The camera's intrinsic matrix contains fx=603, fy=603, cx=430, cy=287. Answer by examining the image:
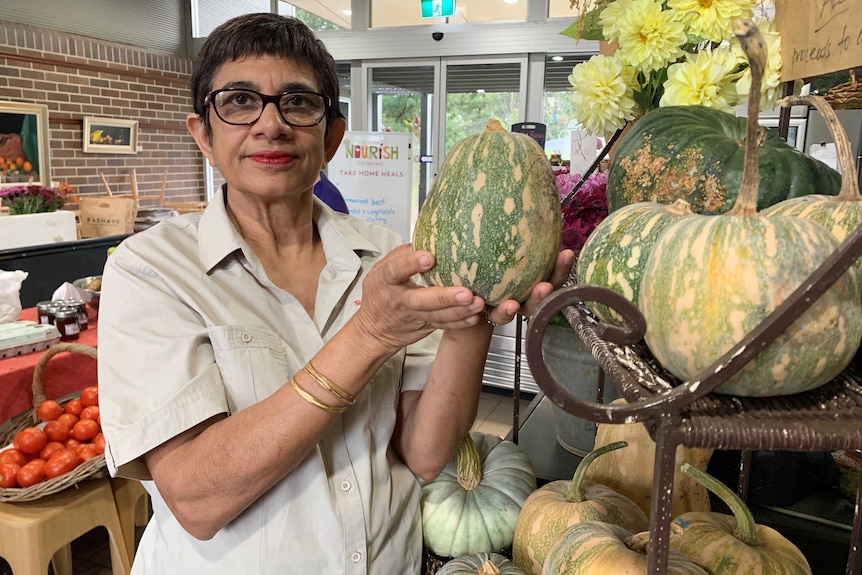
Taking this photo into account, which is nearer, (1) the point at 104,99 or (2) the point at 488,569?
(2) the point at 488,569

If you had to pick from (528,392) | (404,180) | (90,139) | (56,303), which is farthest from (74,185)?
(528,392)

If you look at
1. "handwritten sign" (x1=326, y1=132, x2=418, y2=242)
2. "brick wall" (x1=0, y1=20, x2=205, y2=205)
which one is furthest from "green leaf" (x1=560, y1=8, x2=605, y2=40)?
"brick wall" (x1=0, y1=20, x2=205, y2=205)

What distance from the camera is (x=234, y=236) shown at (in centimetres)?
106

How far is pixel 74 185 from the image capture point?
6684mm

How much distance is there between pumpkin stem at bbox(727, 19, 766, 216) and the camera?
39 cm

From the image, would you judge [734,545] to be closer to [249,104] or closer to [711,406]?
[711,406]

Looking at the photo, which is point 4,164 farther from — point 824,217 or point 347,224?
point 824,217

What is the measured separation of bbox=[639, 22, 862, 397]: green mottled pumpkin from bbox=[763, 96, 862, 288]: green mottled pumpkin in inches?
2.8

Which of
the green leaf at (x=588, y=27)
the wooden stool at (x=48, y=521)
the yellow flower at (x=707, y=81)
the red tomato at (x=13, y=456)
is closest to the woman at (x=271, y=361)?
the yellow flower at (x=707, y=81)

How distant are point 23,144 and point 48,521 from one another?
18.9ft

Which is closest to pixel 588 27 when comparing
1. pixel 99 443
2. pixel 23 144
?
pixel 99 443

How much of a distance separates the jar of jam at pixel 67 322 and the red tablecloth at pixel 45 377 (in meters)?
0.04

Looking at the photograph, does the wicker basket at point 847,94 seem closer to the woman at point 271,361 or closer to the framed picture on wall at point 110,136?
the woman at point 271,361

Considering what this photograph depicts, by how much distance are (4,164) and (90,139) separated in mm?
962
